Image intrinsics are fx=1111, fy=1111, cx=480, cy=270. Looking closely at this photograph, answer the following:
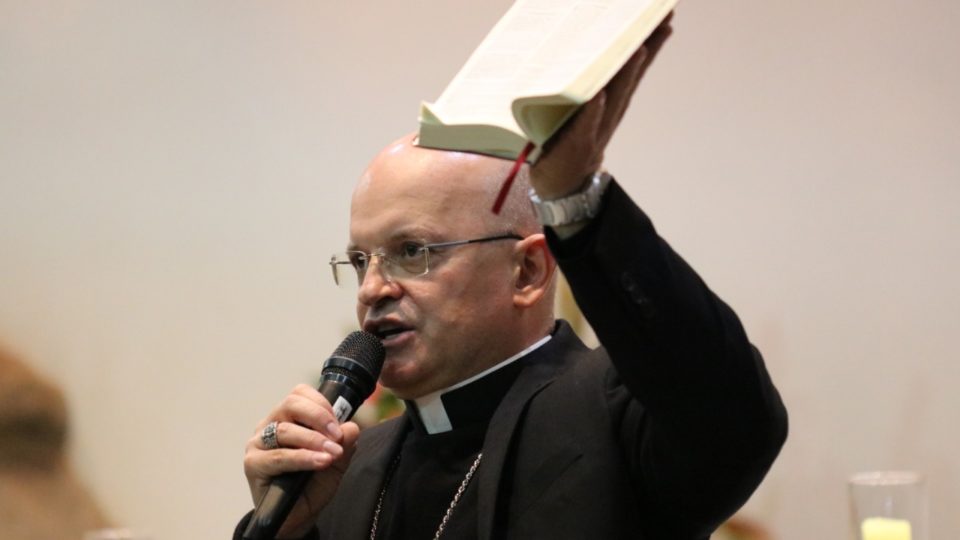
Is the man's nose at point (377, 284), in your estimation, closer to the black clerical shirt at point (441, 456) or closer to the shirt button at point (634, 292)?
the black clerical shirt at point (441, 456)

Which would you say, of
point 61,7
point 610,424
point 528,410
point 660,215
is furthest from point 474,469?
point 61,7

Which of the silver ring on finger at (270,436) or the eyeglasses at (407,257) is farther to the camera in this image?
the eyeglasses at (407,257)

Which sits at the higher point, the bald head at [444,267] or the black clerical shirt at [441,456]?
the bald head at [444,267]

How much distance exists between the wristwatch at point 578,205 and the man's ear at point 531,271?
0.62m

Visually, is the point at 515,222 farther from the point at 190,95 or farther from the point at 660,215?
the point at 190,95

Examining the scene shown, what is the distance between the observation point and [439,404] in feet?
6.29

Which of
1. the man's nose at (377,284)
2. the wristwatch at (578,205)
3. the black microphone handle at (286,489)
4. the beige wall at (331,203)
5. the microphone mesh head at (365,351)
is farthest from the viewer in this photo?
the beige wall at (331,203)

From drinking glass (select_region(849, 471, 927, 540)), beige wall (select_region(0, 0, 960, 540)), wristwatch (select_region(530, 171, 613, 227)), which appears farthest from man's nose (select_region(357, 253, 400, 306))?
beige wall (select_region(0, 0, 960, 540))

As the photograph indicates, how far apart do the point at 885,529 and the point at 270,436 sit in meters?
0.95

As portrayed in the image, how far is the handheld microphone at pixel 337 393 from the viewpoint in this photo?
1428mm

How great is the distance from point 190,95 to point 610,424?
2213mm

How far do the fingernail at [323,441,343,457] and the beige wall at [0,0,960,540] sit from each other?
188 cm

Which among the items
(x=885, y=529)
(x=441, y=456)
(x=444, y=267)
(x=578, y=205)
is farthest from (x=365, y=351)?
(x=885, y=529)

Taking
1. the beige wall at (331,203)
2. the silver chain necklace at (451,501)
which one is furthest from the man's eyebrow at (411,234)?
the beige wall at (331,203)
